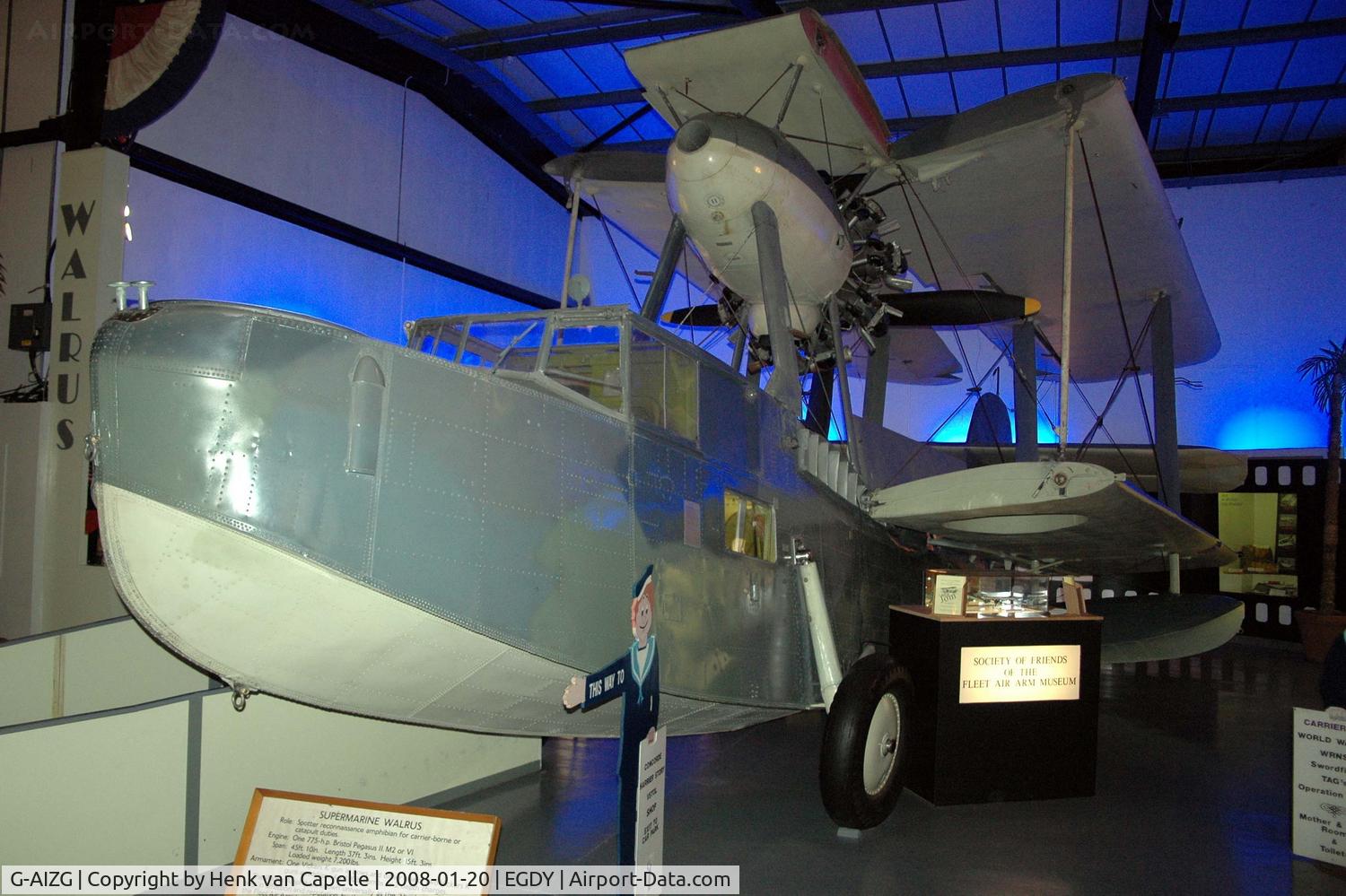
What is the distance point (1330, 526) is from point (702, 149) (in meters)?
12.9

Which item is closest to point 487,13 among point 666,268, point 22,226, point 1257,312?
point 22,226

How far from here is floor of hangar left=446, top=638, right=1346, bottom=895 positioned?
14.0 ft

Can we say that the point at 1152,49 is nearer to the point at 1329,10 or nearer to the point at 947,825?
the point at 1329,10

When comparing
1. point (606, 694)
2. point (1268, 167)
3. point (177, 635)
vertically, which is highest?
point (1268, 167)

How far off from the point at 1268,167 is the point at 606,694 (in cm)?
1856

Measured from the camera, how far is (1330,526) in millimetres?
13430

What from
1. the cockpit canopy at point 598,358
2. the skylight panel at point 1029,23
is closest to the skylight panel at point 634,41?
the skylight panel at point 1029,23

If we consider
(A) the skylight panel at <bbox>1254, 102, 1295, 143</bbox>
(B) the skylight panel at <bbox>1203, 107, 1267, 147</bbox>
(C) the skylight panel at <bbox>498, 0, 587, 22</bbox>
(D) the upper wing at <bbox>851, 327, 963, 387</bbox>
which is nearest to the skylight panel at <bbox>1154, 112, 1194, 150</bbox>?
(B) the skylight panel at <bbox>1203, 107, 1267, 147</bbox>

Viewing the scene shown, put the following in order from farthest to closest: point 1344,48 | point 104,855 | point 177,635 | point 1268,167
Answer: point 1268,167, point 1344,48, point 104,855, point 177,635

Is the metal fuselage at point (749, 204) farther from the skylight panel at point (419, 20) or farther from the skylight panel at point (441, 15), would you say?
the skylight panel at point (419, 20)

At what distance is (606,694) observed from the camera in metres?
2.96

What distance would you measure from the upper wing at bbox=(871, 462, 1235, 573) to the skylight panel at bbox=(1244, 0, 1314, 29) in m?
8.97

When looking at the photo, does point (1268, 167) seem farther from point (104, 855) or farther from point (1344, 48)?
point (104, 855)

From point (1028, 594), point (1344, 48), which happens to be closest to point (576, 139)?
point (1344, 48)
